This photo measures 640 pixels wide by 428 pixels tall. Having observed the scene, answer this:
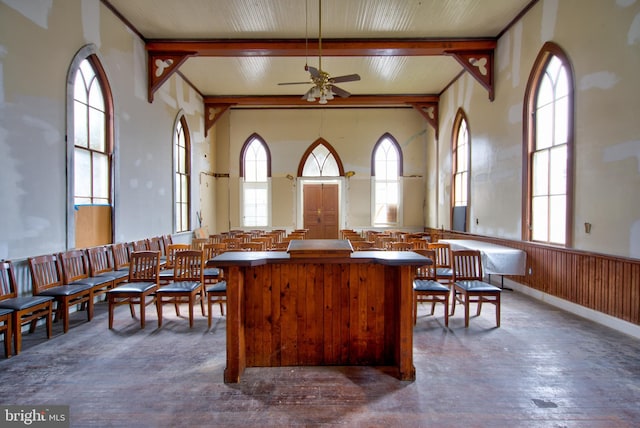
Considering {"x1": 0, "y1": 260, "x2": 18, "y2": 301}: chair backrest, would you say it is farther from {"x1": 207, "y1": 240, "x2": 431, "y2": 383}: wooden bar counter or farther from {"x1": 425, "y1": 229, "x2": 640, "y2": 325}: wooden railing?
{"x1": 425, "y1": 229, "x2": 640, "y2": 325}: wooden railing

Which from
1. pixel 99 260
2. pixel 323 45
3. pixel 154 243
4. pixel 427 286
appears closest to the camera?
pixel 427 286

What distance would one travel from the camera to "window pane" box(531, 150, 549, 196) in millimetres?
5238

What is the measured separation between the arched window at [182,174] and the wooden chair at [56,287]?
374cm

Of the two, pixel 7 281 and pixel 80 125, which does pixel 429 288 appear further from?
pixel 80 125

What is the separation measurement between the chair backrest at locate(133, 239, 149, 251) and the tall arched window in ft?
1.42

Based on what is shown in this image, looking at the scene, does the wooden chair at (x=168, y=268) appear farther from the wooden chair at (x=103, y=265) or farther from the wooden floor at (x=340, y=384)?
the wooden floor at (x=340, y=384)

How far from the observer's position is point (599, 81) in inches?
160

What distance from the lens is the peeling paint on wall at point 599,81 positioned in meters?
3.88

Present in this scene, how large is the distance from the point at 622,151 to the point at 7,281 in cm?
709

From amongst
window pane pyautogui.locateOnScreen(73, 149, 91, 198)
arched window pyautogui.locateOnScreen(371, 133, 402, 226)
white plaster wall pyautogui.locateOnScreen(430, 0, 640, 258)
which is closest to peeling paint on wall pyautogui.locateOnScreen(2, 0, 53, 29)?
window pane pyautogui.locateOnScreen(73, 149, 91, 198)

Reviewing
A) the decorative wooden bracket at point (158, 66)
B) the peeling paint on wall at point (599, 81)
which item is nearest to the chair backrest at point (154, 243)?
the decorative wooden bracket at point (158, 66)

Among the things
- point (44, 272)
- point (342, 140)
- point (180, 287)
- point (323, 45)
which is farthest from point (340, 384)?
point (342, 140)

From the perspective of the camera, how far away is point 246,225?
438 inches

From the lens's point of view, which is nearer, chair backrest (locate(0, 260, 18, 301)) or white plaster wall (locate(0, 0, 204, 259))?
chair backrest (locate(0, 260, 18, 301))
